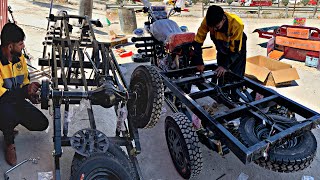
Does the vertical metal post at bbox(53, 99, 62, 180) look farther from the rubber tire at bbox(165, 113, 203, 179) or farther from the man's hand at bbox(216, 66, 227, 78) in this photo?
the man's hand at bbox(216, 66, 227, 78)

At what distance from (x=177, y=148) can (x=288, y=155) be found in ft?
3.98

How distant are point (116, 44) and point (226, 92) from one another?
18.4 ft

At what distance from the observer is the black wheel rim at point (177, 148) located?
141 inches

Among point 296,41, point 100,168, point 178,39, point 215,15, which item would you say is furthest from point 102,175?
point 296,41

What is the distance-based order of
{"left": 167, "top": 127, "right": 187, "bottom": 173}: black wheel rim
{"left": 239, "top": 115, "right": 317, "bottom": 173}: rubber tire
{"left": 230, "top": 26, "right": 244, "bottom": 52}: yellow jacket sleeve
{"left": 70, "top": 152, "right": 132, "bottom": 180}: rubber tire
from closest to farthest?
{"left": 70, "top": 152, "right": 132, "bottom": 180}: rubber tire < {"left": 239, "top": 115, "right": 317, "bottom": 173}: rubber tire < {"left": 167, "top": 127, "right": 187, "bottom": 173}: black wheel rim < {"left": 230, "top": 26, "right": 244, "bottom": 52}: yellow jacket sleeve

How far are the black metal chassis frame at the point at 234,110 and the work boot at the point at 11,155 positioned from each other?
6.42 ft

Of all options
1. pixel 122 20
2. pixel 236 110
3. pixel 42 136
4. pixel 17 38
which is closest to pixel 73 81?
pixel 42 136

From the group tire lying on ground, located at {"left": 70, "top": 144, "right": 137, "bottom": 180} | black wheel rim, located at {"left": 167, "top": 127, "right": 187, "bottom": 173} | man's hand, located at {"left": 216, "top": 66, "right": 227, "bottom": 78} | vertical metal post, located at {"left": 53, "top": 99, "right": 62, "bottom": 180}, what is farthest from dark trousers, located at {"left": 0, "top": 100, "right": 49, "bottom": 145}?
man's hand, located at {"left": 216, "top": 66, "right": 227, "bottom": 78}

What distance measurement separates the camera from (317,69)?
759 cm

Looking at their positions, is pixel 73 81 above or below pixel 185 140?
above

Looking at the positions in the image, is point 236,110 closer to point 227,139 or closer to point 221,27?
point 227,139

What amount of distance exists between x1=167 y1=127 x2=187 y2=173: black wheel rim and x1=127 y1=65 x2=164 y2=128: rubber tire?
1.01 ft

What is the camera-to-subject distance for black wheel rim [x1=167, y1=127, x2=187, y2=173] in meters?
3.57

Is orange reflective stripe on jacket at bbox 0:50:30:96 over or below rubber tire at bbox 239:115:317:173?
over
